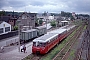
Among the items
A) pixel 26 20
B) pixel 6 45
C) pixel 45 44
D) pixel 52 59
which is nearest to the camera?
pixel 52 59

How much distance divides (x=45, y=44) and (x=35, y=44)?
1.40 metres

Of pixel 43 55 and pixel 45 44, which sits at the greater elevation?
pixel 45 44

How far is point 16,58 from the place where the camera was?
20.7 metres

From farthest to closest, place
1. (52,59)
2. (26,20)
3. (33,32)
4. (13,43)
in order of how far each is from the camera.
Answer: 1. (26,20)
2. (33,32)
3. (13,43)
4. (52,59)

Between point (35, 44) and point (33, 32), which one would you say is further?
point (33, 32)

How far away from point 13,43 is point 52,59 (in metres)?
13.6

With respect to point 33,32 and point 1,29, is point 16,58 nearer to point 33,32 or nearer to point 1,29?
point 33,32

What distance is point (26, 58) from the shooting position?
2070 centimetres

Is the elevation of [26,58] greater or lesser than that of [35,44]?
lesser

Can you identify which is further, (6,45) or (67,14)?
(67,14)

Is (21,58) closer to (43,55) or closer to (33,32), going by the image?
(43,55)

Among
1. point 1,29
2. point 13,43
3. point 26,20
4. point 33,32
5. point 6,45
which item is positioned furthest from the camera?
point 26,20

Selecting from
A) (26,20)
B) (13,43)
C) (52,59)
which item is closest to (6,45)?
(13,43)

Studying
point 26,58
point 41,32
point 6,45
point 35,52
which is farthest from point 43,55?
point 41,32
